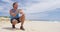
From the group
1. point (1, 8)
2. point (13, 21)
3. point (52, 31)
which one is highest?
point (1, 8)

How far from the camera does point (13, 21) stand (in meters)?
2.10

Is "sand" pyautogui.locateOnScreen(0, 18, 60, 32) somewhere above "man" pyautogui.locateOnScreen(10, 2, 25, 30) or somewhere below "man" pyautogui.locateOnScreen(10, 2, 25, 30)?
below

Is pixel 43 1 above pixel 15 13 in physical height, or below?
above

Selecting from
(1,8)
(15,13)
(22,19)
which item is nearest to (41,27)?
(22,19)

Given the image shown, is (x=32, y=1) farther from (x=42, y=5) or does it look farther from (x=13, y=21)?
(x=13, y=21)

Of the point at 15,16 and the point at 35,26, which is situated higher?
the point at 15,16

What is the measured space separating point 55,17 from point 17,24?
1.96 ft

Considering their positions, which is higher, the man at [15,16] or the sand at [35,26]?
the man at [15,16]

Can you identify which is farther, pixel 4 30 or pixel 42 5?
pixel 42 5

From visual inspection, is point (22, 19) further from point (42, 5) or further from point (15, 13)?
point (42, 5)

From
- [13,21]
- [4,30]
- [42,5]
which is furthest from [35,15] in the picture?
[4,30]

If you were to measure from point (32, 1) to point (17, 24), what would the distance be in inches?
16.7

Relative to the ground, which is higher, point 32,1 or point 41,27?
point 32,1

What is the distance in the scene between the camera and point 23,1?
85.0 inches
